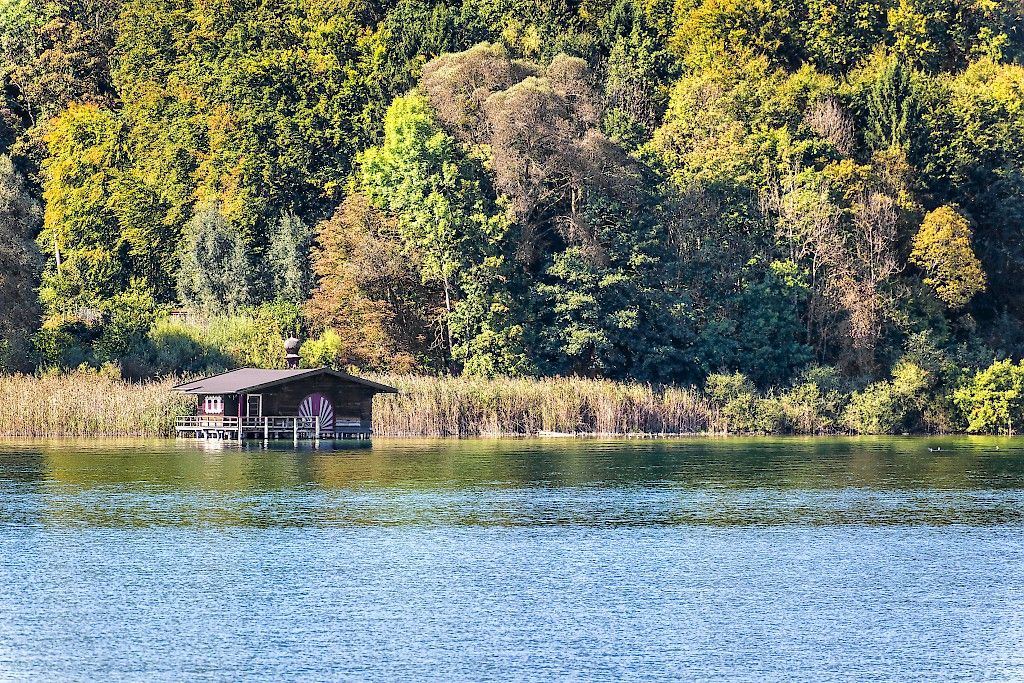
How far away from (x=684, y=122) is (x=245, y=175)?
850 inches

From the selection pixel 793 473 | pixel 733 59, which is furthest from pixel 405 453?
pixel 733 59

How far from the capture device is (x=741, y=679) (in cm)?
2150

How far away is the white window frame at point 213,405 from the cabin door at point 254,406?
0.89 m

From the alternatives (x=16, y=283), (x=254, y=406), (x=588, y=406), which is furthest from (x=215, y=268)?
(x=588, y=406)

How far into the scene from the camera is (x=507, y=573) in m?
29.5

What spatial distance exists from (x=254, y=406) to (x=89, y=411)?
628cm

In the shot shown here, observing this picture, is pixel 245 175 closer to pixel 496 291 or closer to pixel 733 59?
pixel 496 291

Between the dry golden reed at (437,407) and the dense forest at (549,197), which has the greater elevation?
the dense forest at (549,197)

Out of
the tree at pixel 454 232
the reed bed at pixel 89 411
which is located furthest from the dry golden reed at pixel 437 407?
the tree at pixel 454 232

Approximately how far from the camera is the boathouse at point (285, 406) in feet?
199

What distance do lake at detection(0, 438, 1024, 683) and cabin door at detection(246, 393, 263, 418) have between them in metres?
9.92

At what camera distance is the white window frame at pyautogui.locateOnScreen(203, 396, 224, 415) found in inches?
2398

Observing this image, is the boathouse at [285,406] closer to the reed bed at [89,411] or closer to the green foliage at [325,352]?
the reed bed at [89,411]

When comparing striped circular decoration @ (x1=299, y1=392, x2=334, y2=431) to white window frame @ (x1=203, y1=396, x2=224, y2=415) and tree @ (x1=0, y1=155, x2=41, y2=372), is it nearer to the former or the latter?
white window frame @ (x1=203, y1=396, x2=224, y2=415)
